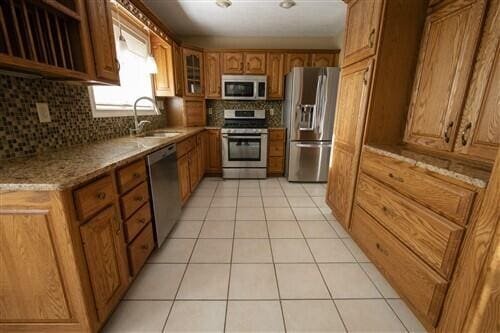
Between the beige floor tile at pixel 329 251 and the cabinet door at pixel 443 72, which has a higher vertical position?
the cabinet door at pixel 443 72

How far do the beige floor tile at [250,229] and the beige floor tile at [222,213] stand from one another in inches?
6.4

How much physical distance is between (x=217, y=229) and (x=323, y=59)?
10.8ft

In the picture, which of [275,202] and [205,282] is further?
[275,202]

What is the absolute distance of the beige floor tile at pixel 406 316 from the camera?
1173mm

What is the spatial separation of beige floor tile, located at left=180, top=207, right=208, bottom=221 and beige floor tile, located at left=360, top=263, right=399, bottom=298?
164cm

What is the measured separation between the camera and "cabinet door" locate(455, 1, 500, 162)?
1.08 metres

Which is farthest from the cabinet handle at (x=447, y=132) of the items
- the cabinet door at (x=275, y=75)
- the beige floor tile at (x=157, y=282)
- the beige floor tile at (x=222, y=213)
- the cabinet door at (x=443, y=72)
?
the cabinet door at (x=275, y=75)

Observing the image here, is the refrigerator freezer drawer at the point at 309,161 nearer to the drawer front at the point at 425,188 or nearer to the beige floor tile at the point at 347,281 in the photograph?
the drawer front at the point at 425,188

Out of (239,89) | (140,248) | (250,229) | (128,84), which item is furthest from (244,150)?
(140,248)

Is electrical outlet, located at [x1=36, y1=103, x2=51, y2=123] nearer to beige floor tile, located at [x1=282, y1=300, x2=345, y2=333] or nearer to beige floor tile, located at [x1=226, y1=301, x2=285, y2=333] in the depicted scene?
beige floor tile, located at [x1=226, y1=301, x2=285, y2=333]

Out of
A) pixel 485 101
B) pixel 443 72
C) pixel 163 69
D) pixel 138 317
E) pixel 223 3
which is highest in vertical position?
pixel 223 3

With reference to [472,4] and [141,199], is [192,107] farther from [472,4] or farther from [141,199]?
[472,4]

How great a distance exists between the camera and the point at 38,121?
135cm

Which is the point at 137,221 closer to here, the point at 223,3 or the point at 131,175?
the point at 131,175
